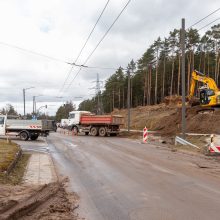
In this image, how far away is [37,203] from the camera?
754cm

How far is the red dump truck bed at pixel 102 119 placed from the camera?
4253 centimetres

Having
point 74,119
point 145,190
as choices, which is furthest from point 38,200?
point 74,119

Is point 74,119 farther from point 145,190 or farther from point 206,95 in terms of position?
point 145,190

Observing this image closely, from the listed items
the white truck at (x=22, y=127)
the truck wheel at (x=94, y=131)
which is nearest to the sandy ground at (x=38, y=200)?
Result: the white truck at (x=22, y=127)

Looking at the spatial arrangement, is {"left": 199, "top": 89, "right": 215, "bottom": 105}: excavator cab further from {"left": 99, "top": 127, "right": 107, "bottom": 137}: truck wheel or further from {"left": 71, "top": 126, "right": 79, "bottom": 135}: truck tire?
{"left": 71, "top": 126, "right": 79, "bottom": 135}: truck tire

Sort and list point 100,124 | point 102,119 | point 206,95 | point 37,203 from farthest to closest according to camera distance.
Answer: point 100,124 < point 102,119 < point 206,95 < point 37,203

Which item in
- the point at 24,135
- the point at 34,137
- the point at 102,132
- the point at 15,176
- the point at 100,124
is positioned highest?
the point at 100,124

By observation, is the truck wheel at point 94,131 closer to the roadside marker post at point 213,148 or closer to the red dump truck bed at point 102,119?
the red dump truck bed at point 102,119

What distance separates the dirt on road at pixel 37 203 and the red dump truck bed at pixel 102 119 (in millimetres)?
32756

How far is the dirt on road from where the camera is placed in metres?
6.70

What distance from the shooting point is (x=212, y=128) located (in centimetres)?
3266

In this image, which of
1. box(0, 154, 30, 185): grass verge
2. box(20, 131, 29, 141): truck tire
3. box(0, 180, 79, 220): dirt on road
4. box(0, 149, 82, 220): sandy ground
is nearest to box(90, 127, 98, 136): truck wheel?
box(20, 131, 29, 141): truck tire

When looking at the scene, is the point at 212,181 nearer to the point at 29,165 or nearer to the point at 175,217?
the point at 175,217

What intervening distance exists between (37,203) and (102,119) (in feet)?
116
